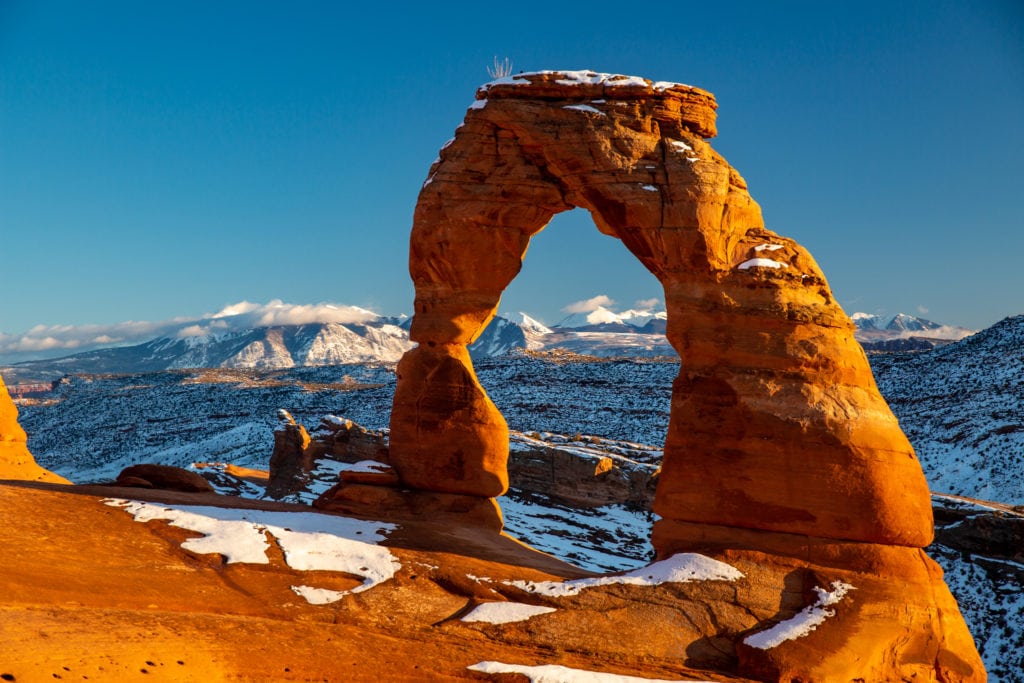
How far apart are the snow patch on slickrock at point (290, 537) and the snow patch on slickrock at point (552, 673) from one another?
3.98 meters

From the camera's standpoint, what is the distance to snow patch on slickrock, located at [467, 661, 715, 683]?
14.6 m

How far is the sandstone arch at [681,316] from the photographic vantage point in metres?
19.8

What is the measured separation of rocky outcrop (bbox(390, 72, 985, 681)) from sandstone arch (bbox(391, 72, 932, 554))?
49 millimetres

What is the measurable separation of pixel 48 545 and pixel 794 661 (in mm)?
14970

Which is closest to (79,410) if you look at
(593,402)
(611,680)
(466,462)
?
(593,402)

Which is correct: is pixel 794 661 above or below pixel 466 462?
below

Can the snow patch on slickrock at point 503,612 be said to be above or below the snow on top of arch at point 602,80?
below

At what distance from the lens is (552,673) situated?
1487 cm

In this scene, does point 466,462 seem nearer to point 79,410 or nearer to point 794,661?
point 794,661

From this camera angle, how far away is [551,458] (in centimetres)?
4825

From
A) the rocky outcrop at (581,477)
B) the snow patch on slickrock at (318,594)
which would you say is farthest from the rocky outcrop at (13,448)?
the rocky outcrop at (581,477)

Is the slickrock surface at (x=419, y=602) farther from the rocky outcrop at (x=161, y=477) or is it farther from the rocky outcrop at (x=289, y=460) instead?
the rocky outcrop at (x=289, y=460)

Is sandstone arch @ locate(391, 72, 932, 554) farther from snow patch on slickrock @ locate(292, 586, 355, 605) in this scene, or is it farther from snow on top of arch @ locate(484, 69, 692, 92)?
snow patch on slickrock @ locate(292, 586, 355, 605)

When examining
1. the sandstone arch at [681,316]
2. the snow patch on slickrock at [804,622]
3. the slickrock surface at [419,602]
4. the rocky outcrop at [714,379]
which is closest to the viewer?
the slickrock surface at [419,602]
